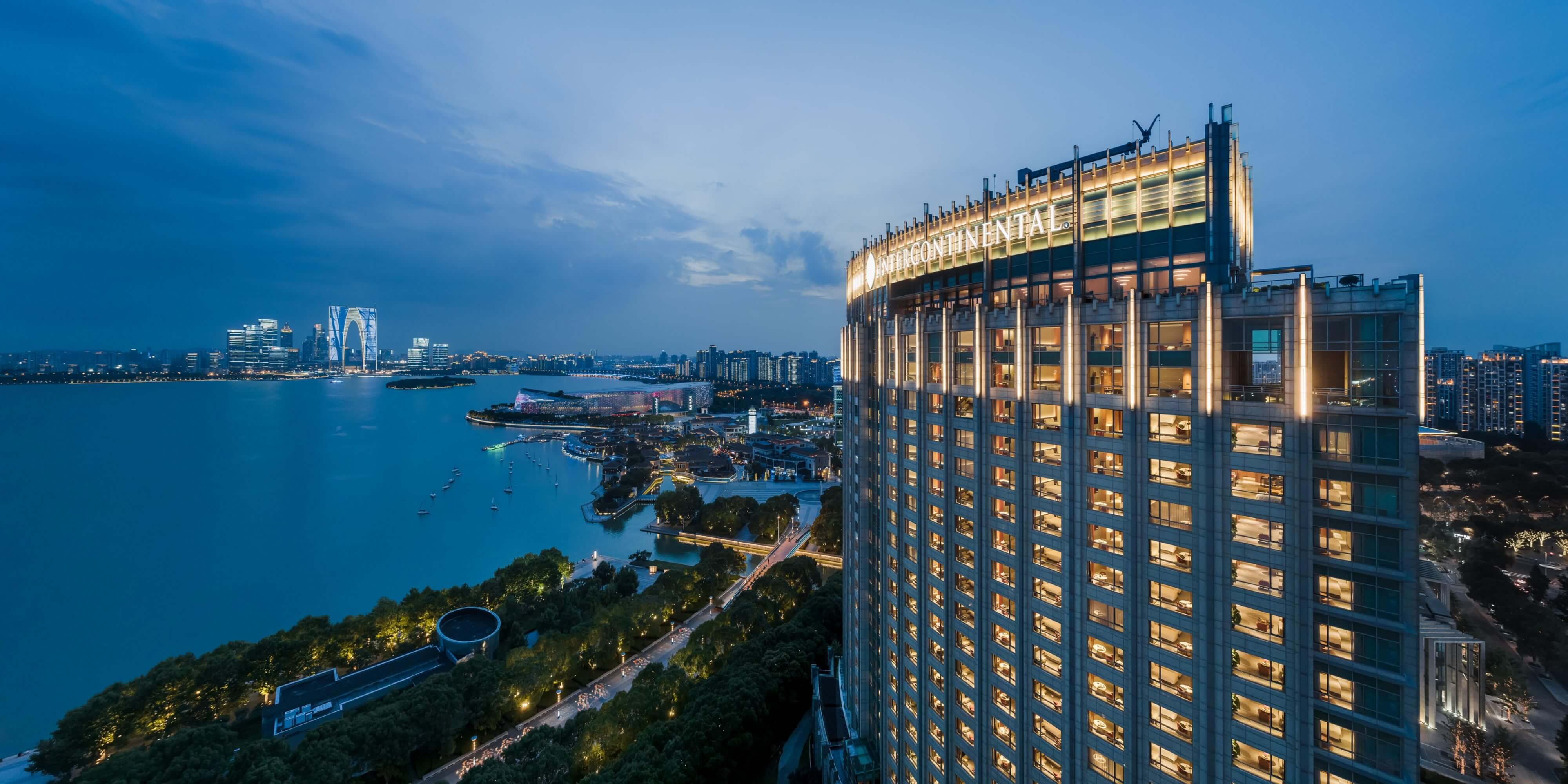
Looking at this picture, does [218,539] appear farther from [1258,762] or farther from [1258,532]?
[1258,532]

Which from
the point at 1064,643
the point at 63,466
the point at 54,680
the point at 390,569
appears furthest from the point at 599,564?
the point at 63,466

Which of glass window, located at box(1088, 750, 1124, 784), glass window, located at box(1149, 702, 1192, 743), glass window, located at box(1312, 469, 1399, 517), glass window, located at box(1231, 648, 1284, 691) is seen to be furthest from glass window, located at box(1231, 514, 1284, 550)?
glass window, located at box(1088, 750, 1124, 784)

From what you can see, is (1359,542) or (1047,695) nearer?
(1359,542)

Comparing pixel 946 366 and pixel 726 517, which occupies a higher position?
pixel 946 366

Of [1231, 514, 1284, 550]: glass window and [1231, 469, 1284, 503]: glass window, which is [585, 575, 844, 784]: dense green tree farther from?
[1231, 469, 1284, 503]: glass window

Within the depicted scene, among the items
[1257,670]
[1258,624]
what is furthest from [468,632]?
[1258,624]

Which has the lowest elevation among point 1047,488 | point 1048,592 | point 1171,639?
point 1171,639
